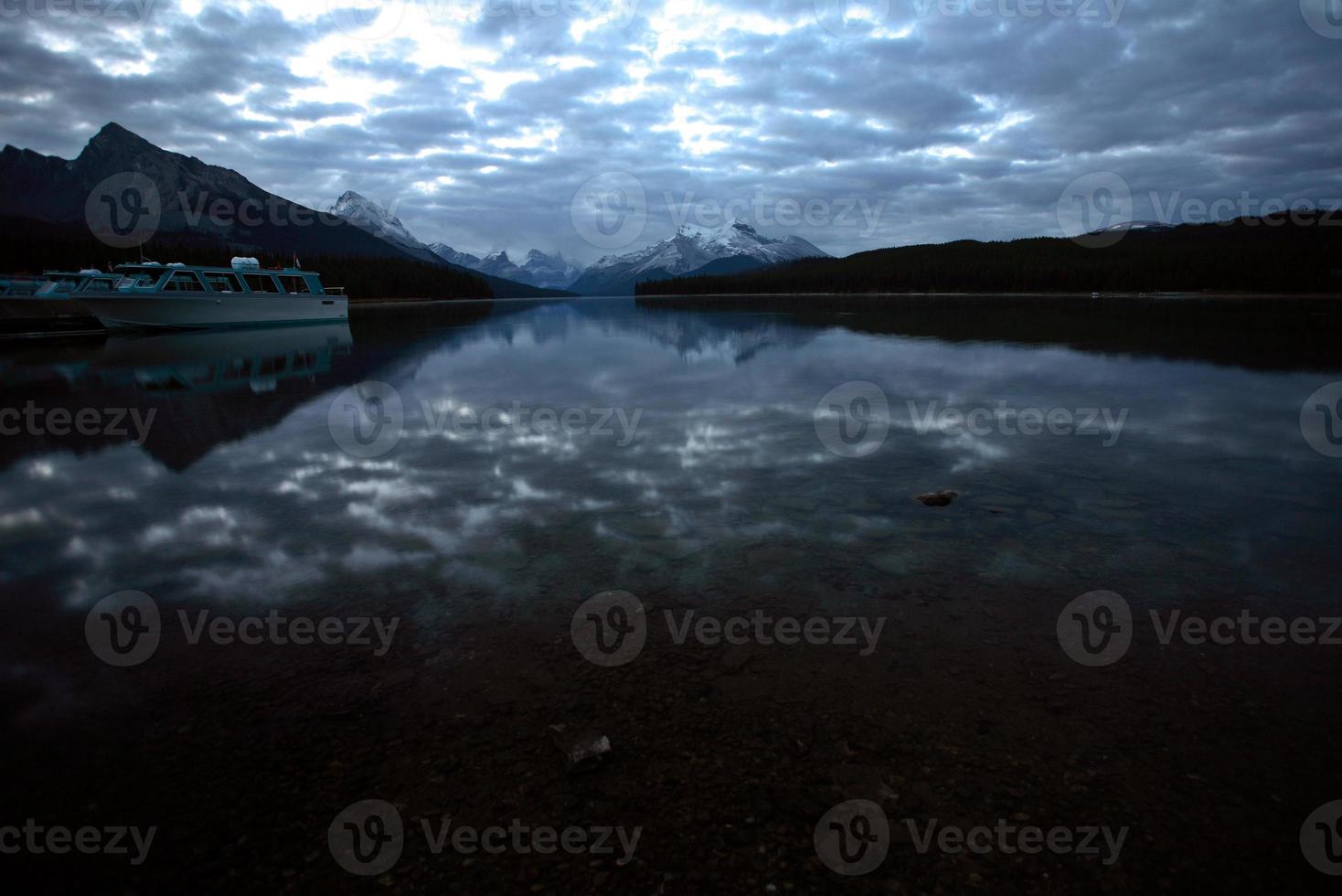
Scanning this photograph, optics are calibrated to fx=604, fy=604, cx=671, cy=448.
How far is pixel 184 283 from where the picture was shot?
5516 centimetres

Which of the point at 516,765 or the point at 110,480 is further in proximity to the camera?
the point at 110,480

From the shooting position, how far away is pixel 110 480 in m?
12.2

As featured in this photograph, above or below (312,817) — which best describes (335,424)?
above

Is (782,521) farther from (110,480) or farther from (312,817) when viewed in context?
(110,480)

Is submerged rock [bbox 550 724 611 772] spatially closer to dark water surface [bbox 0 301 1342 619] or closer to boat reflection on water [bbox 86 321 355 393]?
dark water surface [bbox 0 301 1342 619]

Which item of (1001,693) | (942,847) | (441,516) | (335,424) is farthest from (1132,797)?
(335,424)

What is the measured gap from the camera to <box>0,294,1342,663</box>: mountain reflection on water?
806cm

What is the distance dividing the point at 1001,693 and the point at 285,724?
6579 millimetres

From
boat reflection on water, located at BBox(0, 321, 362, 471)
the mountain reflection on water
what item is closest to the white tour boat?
boat reflection on water, located at BBox(0, 321, 362, 471)

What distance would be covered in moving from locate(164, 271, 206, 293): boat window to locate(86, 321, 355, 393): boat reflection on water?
162 inches

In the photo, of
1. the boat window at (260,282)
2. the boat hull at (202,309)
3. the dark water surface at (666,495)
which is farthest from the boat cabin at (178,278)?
the dark water surface at (666,495)

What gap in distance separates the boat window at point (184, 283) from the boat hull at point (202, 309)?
4.94ft

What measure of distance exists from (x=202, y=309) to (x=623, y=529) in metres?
65.2

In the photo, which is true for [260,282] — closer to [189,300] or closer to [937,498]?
[189,300]
